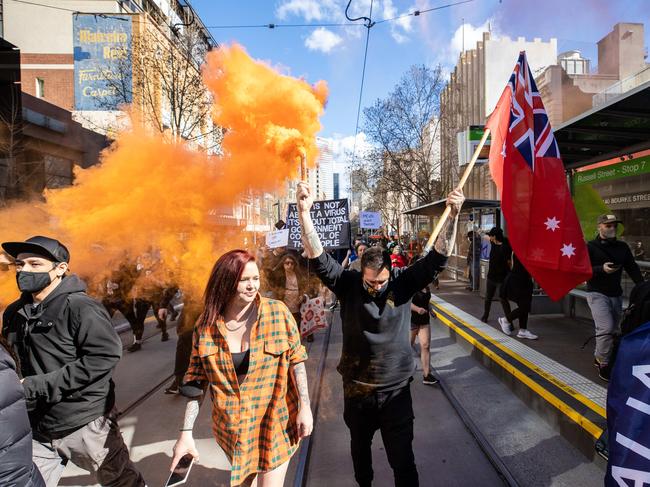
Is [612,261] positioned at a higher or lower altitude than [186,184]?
lower

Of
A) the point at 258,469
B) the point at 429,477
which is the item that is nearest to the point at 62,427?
the point at 258,469

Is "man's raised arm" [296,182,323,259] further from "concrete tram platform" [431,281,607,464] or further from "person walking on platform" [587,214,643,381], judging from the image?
"person walking on platform" [587,214,643,381]

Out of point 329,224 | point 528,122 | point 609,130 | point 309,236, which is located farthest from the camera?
point 329,224

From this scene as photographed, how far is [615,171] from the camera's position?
714 cm

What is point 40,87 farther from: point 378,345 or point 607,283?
point 607,283

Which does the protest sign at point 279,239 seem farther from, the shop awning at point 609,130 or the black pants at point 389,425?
the black pants at point 389,425

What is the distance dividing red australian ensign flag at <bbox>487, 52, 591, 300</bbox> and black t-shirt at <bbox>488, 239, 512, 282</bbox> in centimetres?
406

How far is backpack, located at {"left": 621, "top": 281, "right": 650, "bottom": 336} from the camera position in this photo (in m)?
2.23

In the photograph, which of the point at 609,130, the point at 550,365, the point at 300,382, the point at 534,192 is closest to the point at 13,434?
the point at 300,382

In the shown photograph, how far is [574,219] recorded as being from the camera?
11.6ft

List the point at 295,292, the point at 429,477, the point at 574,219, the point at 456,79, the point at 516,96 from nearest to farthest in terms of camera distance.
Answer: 1. the point at 429,477
2. the point at 574,219
3. the point at 516,96
4. the point at 295,292
5. the point at 456,79

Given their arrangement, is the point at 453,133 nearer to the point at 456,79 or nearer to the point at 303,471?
the point at 456,79

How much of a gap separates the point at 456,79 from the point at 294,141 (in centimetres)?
3277

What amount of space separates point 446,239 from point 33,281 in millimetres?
2614
